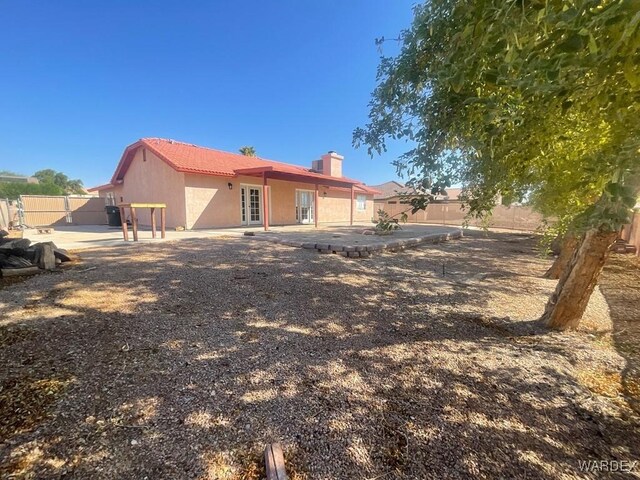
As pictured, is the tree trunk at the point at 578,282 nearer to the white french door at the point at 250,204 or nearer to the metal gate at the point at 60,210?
the white french door at the point at 250,204

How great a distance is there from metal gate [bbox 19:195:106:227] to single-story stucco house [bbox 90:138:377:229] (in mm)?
1016

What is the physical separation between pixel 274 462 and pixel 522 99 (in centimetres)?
245

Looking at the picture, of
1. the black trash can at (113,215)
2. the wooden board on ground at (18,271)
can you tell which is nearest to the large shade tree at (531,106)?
the wooden board on ground at (18,271)

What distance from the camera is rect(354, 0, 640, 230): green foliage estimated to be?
3.53 feet

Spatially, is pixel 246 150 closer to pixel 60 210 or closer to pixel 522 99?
pixel 60 210

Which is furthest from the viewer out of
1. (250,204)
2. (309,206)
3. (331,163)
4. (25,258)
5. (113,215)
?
(331,163)

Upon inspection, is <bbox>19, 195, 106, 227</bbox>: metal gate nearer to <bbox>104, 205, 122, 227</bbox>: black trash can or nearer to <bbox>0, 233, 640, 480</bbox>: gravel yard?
<bbox>104, 205, 122, 227</bbox>: black trash can

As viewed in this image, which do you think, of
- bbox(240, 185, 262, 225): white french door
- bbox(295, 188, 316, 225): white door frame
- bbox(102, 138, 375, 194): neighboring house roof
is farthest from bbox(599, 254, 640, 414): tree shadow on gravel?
bbox(240, 185, 262, 225): white french door

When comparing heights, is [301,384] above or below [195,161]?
below

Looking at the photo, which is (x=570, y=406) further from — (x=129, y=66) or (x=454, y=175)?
(x=129, y=66)

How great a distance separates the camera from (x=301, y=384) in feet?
6.88

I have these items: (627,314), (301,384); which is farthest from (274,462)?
(627,314)

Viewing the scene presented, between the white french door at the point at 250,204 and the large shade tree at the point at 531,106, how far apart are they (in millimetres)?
11491

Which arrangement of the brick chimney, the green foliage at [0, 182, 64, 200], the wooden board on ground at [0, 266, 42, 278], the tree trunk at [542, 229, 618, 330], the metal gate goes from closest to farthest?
the tree trunk at [542, 229, 618, 330] < the wooden board on ground at [0, 266, 42, 278] < the metal gate < the brick chimney < the green foliage at [0, 182, 64, 200]
